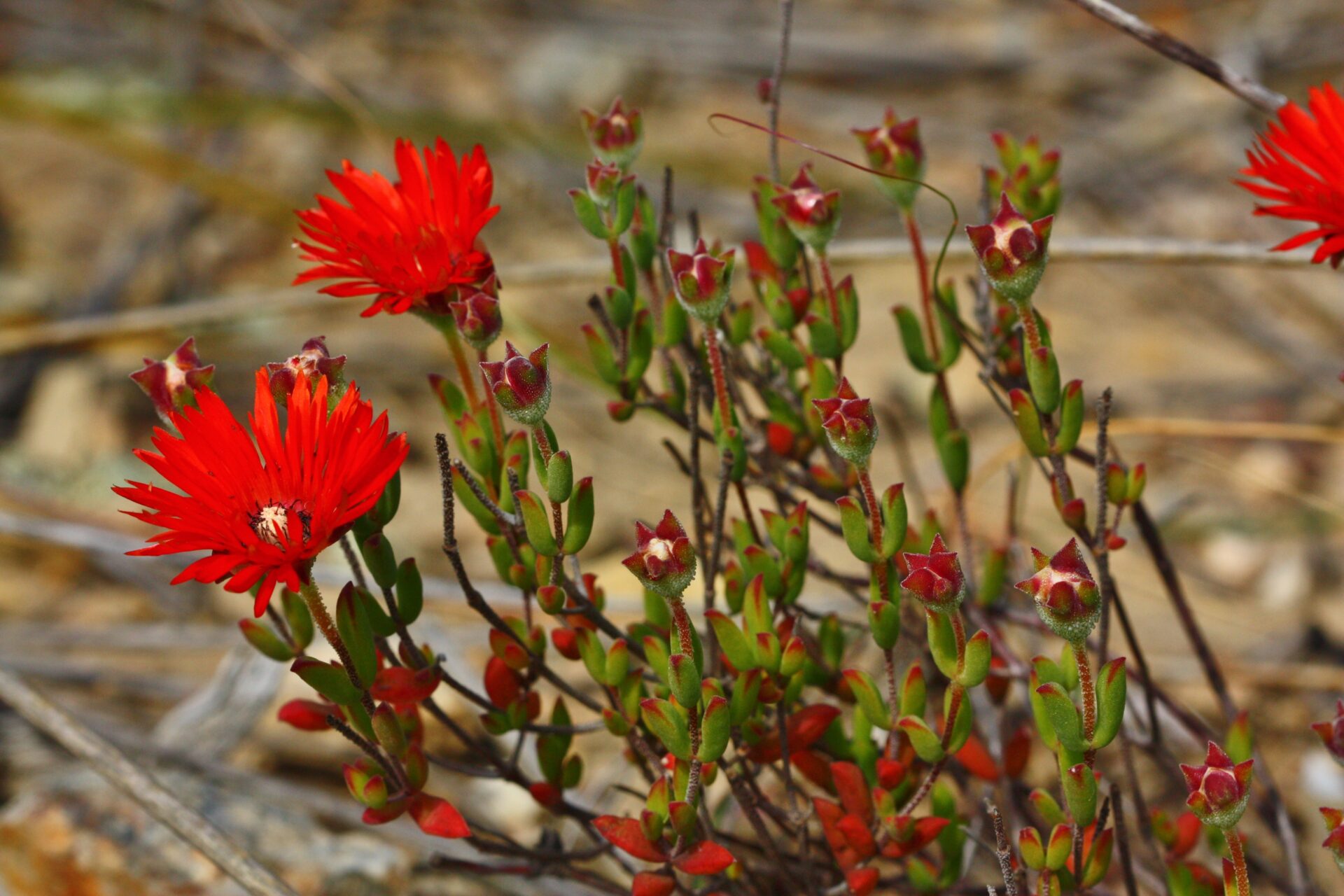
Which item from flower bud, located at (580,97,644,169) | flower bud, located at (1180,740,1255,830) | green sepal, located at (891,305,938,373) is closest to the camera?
flower bud, located at (1180,740,1255,830)

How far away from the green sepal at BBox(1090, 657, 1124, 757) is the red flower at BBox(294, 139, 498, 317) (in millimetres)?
631

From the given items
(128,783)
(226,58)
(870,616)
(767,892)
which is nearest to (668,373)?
(870,616)

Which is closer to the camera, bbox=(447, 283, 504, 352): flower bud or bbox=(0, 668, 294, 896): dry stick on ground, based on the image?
bbox=(447, 283, 504, 352): flower bud

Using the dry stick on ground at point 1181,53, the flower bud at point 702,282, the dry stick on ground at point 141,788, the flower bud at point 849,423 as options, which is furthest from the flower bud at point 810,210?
the dry stick on ground at point 141,788

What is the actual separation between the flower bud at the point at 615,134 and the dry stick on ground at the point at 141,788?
0.81 meters

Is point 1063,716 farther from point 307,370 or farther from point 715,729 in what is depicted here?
point 307,370

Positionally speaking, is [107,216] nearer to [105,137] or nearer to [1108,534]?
[105,137]

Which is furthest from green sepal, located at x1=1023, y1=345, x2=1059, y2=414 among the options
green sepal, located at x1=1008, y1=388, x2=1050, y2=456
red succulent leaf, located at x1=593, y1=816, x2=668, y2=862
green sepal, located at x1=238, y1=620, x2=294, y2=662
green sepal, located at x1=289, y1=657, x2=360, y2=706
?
green sepal, located at x1=238, y1=620, x2=294, y2=662

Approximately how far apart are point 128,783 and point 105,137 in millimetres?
2241

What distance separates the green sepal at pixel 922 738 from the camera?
3.70ft

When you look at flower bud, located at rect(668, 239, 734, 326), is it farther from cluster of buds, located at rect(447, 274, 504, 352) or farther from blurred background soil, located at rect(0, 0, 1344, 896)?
blurred background soil, located at rect(0, 0, 1344, 896)

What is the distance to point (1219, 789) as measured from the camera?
95cm

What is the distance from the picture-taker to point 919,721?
1134mm

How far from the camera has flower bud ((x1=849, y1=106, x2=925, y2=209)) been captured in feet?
4.51
